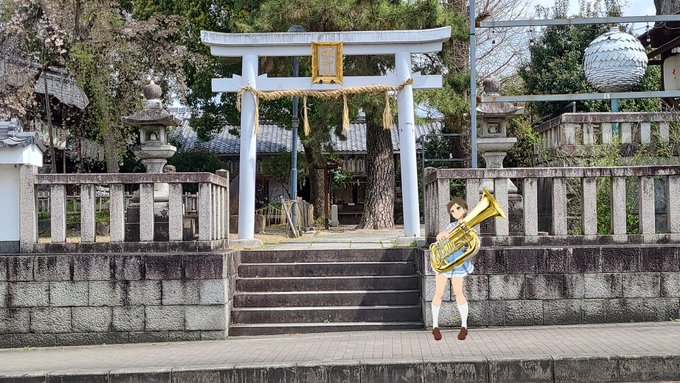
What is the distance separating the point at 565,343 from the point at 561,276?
1493 mm

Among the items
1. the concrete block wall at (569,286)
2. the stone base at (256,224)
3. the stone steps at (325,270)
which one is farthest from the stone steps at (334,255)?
the stone base at (256,224)

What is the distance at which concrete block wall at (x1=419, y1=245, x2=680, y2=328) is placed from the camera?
10.3 metres

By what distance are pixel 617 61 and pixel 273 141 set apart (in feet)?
76.8

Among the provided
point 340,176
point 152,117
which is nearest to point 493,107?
point 152,117

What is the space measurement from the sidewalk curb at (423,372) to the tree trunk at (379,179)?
41.1 ft

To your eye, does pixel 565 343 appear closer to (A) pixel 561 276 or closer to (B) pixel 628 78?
(A) pixel 561 276

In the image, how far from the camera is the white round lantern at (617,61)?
483 inches

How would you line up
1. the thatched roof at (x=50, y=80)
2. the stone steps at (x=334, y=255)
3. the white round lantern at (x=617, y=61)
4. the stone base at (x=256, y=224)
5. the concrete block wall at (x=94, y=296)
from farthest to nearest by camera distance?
the thatched roof at (x=50, y=80) < the stone base at (x=256, y=224) < the white round lantern at (x=617, y=61) < the stone steps at (x=334, y=255) < the concrete block wall at (x=94, y=296)

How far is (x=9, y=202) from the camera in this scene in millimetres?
Answer: 10617

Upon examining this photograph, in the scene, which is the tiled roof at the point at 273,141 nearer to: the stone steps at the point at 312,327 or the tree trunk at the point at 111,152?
the tree trunk at the point at 111,152

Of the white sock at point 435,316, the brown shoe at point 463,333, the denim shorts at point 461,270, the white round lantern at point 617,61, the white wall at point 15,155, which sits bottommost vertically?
the brown shoe at point 463,333

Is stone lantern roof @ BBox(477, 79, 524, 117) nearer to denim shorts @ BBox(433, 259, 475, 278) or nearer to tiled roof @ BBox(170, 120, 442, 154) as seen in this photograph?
denim shorts @ BBox(433, 259, 475, 278)

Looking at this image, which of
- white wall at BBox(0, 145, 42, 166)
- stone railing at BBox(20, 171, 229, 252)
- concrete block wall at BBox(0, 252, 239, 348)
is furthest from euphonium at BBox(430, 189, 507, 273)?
white wall at BBox(0, 145, 42, 166)

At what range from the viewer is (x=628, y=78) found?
1234 cm
